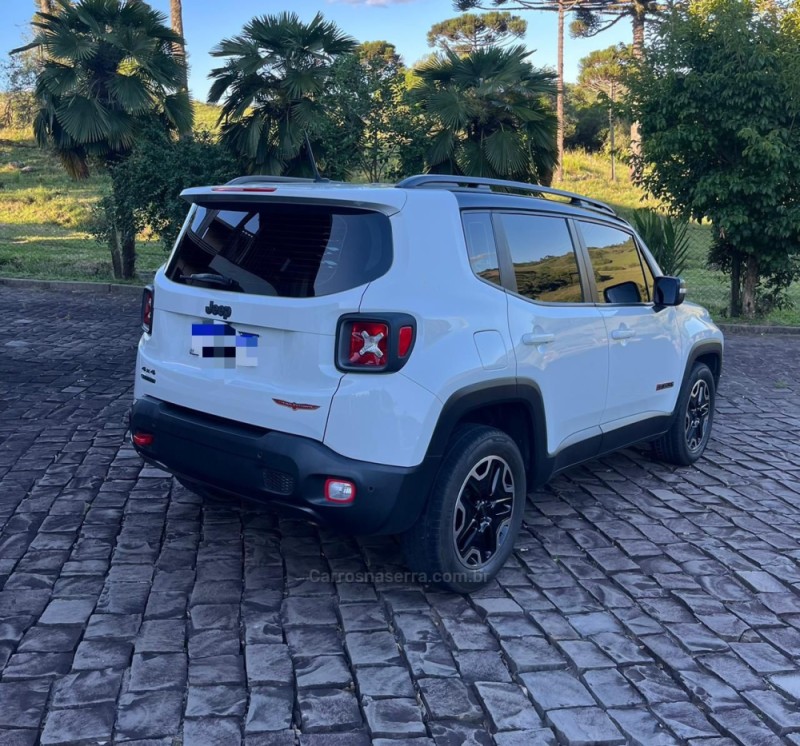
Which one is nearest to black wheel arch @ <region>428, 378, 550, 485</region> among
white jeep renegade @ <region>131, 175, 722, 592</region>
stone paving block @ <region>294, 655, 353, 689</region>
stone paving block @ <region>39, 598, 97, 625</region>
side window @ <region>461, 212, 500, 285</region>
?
white jeep renegade @ <region>131, 175, 722, 592</region>

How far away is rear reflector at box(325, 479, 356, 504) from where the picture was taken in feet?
11.4

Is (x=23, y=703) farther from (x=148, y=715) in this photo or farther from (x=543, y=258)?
(x=543, y=258)

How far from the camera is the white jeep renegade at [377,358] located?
3.47 meters

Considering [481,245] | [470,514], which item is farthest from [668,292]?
[470,514]

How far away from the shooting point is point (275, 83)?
46.9 feet

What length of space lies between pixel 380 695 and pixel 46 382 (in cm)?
591

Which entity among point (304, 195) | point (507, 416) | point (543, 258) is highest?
point (304, 195)

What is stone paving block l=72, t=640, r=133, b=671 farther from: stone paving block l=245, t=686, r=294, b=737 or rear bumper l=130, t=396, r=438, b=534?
rear bumper l=130, t=396, r=438, b=534

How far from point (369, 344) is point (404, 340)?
0.14m

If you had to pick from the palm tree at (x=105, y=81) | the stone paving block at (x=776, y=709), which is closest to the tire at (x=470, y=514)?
the stone paving block at (x=776, y=709)

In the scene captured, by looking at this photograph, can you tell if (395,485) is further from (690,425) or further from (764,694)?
(690,425)

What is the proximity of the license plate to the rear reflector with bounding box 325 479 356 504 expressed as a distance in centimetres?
63

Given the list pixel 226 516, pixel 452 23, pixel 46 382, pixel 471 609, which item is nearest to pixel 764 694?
pixel 471 609

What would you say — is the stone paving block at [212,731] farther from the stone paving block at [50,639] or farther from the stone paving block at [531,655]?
the stone paving block at [531,655]
